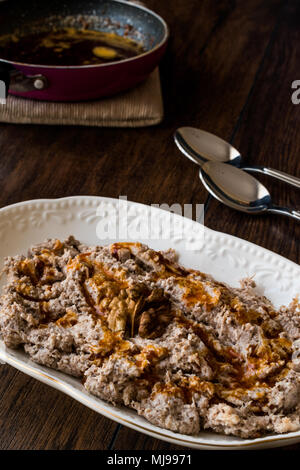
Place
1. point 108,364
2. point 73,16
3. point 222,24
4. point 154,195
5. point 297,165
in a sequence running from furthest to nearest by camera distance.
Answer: point 222,24, point 73,16, point 297,165, point 154,195, point 108,364

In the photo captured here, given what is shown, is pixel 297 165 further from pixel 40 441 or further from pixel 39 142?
pixel 40 441

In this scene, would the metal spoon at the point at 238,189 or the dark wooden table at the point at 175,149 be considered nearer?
the dark wooden table at the point at 175,149

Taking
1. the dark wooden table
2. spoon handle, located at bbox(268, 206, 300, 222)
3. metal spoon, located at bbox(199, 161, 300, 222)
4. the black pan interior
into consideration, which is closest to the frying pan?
the black pan interior

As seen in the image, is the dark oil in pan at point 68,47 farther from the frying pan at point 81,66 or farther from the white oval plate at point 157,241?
the white oval plate at point 157,241

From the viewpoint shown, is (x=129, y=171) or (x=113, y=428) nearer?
(x=113, y=428)

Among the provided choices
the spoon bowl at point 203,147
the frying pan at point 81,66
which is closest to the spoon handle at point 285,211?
the spoon bowl at point 203,147

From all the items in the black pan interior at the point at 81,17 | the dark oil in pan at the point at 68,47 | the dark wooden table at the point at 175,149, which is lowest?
the dark wooden table at the point at 175,149

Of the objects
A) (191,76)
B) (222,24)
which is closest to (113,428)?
(191,76)
